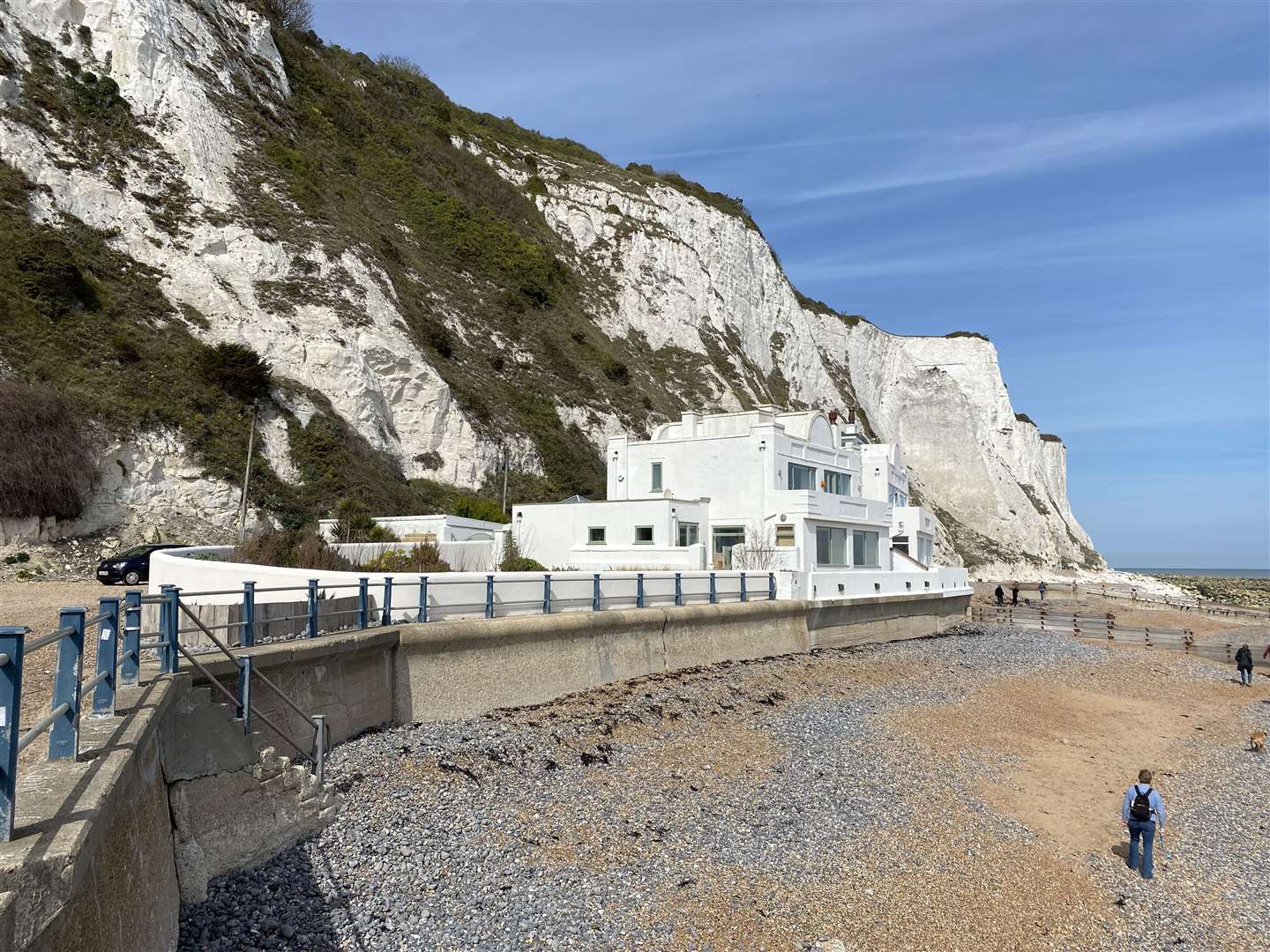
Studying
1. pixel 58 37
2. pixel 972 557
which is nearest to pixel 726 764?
pixel 58 37

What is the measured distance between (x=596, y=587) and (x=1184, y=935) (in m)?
11.5

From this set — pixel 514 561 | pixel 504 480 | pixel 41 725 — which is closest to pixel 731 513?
pixel 514 561

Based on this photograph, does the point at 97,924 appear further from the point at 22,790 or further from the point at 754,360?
the point at 754,360

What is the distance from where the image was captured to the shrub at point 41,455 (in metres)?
22.7

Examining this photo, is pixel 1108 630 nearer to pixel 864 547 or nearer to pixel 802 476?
pixel 864 547

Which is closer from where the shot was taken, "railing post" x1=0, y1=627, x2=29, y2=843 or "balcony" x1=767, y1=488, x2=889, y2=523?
"railing post" x1=0, y1=627, x2=29, y2=843

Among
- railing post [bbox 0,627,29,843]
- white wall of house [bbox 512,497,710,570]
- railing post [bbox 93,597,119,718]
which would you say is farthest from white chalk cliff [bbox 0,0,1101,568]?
railing post [bbox 0,627,29,843]

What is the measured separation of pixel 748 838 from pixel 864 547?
2113 centimetres

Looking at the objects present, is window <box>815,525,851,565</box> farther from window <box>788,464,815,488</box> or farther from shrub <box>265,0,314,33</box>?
shrub <box>265,0,314,33</box>

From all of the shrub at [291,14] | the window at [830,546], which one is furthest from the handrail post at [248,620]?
the shrub at [291,14]

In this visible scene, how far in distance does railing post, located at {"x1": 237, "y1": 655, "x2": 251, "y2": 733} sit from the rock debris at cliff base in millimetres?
1566

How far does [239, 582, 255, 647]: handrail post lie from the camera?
1032 centimetres

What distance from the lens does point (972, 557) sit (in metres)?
78.0

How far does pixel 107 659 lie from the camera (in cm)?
605
